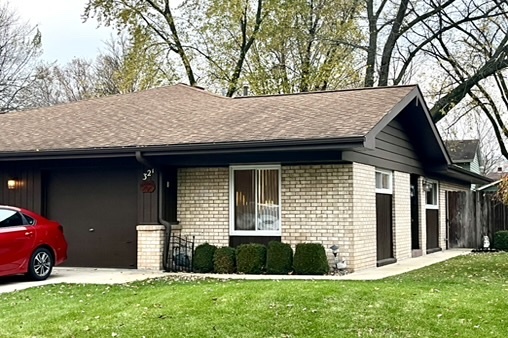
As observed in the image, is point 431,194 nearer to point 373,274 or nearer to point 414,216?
point 414,216

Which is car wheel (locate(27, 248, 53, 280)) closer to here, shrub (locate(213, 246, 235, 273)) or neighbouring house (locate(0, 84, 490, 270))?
neighbouring house (locate(0, 84, 490, 270))

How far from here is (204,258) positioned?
14055 mm

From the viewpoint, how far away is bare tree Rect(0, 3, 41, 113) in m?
37.5

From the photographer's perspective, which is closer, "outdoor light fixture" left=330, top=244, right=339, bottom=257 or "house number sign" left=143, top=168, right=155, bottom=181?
"outdoor light fixture" left=330, top=244, right=339, bottom=257

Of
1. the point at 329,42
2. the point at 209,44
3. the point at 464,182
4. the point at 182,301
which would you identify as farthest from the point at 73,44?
the point at 182,301

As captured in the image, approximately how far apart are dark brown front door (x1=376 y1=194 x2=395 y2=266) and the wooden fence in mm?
6729

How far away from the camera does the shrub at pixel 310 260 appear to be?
13.2 meters

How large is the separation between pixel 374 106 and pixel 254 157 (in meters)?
2.77

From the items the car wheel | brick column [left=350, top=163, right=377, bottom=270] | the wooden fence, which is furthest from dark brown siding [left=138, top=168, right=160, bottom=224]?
the wooden fence

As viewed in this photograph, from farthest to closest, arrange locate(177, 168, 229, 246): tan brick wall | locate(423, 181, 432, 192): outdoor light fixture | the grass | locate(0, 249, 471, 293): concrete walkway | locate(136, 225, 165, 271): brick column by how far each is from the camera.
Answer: locate(423, 181, 432, 192): outdoor light fixture → locate(177, 168, 229, 246): tan brick wall → locate(136, 225, 165, 271): brick column → locate(0, 249, 471, 293): concrete walkway → the grass

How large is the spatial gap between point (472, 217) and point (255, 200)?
416 inches

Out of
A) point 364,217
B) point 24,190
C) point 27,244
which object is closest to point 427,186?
point 364,217

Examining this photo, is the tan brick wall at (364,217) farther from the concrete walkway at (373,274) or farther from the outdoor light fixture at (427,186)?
the outdoor light fixture at (427,186)

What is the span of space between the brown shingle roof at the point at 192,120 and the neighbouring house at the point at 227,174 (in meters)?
0.05
